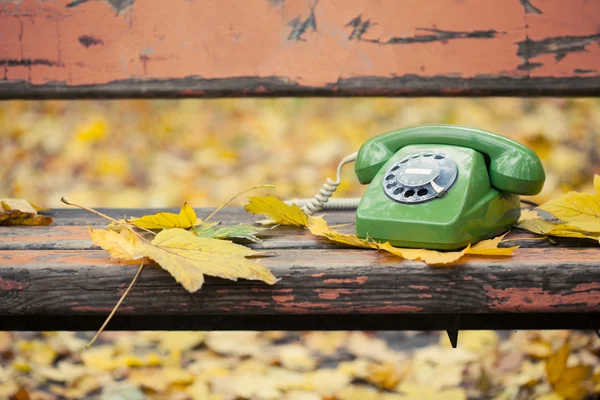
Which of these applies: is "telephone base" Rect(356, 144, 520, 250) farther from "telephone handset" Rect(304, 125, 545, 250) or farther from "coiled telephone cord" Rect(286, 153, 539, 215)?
"coiled telephone cord" Rect(286, 153, 539, 215)

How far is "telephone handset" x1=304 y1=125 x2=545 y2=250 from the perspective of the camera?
84 centimetres

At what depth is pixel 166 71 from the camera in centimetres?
145

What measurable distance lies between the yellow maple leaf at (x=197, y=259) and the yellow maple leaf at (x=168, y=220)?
14 centimetres

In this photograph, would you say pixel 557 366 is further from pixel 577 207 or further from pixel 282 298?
pixel 282 298

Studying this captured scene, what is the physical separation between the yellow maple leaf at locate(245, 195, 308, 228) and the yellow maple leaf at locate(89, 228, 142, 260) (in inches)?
8.9

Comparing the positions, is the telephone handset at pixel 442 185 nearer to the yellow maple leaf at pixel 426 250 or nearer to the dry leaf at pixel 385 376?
the yellow maple leaf at pixel 426 250

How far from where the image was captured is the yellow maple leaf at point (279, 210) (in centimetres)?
98

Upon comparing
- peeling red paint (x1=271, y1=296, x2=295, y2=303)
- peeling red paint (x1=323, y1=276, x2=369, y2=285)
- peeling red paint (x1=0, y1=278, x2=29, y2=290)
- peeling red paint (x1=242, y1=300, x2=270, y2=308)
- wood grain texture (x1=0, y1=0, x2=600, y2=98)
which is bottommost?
peeling red paint (x1=242, y1=300, x2=270, y2=308)

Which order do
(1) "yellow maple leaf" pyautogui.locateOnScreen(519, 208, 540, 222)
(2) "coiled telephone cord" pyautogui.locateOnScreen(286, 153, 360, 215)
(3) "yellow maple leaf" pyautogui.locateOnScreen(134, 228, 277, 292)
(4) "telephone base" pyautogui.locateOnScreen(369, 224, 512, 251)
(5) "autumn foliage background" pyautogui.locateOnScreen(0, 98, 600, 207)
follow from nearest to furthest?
(3) "yellow maple leaf" pyautogui.locateOnScreen(134, 228, 277, 292) → (4) "telephone base" pyautogui.locateOnScreen(369, 224, 512, 251) → (1) "yellow maple leaf" pyautogui.locateOnScreen(519, 208, 540, 222) → (2) "coiled telephone cord" pyautogui.locateOnScreen(286, 153, 360, 215) → (5) "autumn foliage background" pyautogui.locateOnScreen(0, 98, 600, 207)

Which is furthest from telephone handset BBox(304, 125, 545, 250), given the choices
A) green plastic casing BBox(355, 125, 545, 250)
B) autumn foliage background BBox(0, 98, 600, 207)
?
autumn foliage background BBox(0, 98, 600, 207)

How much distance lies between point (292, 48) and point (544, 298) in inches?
34.8

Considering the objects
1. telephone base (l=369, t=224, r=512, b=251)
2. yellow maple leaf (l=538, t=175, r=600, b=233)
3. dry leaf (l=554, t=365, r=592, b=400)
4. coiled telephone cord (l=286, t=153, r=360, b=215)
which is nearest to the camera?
telephone base (l=369, t=224, r=512, b=251)

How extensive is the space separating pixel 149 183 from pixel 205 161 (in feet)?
1.09

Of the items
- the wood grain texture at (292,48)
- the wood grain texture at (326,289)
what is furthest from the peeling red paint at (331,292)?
the wood grain texture at (292,48)
